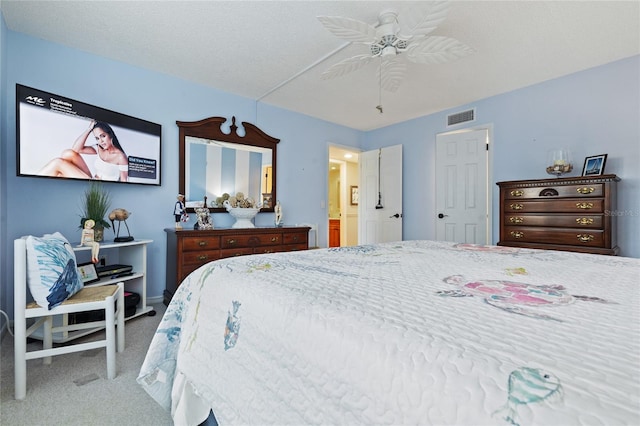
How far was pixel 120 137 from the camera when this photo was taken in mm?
2824

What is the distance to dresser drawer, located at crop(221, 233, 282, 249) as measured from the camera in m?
3.22

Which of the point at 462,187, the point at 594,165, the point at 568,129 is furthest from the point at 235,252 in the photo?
the point at 568,129

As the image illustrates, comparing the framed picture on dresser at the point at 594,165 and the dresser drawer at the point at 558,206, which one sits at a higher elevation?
the framed picture on dresser at the point at 594,165

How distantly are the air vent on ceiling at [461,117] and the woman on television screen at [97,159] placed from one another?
409 centimetres

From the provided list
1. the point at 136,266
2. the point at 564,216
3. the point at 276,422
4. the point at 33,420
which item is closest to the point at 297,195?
the point at 136,266

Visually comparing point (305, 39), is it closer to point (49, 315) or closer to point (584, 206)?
point (49, 315)

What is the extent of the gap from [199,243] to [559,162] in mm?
3857

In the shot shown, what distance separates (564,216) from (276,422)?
3.34 meters

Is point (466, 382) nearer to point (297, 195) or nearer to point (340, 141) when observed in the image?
point (297, 195)

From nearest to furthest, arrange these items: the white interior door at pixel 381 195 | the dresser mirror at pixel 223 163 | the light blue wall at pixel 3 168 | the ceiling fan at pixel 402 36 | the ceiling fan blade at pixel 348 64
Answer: the ceiling fan at pixel 402 36 → the ceiling fan blade at pixel 348 64 → the light blue wall at pixel 3 168 → the dresser mirror at pixel 223 163 → the white interior door at pixel 381 195

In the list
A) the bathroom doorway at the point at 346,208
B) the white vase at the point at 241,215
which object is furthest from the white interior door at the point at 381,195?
the white vase at the point at 241,215

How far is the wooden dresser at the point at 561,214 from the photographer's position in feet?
8.77

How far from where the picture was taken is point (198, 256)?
2998mm

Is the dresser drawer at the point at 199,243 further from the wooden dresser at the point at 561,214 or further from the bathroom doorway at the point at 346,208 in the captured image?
the bathroom doorway at the point at 346,208
